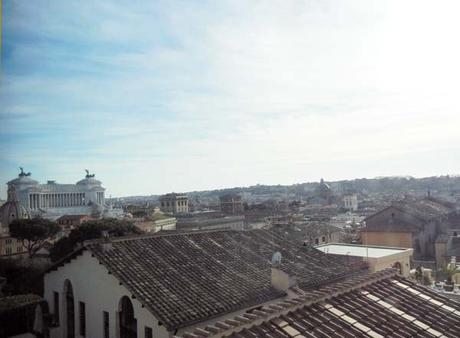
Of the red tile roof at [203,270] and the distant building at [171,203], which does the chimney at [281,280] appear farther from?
the distant building at [171,203]

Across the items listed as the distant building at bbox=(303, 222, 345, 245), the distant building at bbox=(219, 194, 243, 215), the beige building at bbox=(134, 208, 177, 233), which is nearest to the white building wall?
the distant building at bbox=(303, 222, 345, 245)

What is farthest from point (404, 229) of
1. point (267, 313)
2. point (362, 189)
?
point (362, 189)

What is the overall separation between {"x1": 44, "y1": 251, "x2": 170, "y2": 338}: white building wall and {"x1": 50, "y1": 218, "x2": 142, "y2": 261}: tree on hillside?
6.93 m

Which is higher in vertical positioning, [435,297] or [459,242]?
[435,297]

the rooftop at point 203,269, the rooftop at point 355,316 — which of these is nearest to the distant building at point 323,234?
the rooftop at point 203,269

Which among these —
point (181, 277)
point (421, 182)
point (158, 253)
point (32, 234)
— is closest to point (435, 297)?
point (181, 277)

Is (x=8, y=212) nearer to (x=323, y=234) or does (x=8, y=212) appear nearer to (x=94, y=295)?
(x=94, y=295)

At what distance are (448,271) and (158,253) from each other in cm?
756

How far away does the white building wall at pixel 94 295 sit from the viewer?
17.3ft

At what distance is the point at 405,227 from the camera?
58.7ft

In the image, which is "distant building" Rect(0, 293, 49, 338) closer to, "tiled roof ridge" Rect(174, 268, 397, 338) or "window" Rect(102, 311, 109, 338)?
"window" Rect(102, 311, 109, 338)

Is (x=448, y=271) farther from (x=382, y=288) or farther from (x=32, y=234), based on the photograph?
(x=32, y=234)

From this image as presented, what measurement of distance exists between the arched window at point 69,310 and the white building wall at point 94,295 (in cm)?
5

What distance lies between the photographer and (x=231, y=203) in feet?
146
